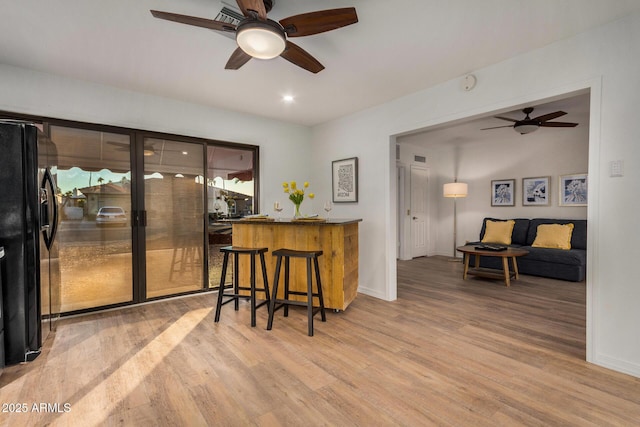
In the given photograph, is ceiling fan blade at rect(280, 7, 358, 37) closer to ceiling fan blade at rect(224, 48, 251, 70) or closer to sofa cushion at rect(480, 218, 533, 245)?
ceiling fan blade at rect(224, 48, 251, 70)

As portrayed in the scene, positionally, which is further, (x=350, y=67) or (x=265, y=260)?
(x=265, y=260)

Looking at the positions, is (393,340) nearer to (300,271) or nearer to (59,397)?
(300,271)

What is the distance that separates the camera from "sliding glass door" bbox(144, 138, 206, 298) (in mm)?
3711

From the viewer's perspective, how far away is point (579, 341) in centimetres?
260

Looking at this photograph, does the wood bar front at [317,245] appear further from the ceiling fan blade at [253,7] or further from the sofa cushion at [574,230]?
the sofa cushion at [574,230]

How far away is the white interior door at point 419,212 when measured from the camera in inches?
275

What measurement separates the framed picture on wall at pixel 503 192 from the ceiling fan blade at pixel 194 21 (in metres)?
6.14

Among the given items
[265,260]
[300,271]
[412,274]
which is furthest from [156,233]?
[412,274]

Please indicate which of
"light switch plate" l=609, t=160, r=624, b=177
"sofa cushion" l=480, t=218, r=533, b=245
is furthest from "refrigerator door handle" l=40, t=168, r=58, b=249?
"sofa cushion" l=480, t=218, r=533, b=245

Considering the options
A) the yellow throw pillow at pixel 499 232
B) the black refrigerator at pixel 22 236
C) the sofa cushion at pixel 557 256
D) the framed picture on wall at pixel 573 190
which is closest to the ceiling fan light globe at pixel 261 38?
the black refrigerator at pixel 22 236

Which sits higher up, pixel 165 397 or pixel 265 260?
pixel 265 260

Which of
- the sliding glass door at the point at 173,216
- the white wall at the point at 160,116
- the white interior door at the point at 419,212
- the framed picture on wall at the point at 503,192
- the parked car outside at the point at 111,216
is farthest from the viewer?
the white interior door at the point at 419,212

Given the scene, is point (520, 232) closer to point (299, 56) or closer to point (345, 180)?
point (345, 180)

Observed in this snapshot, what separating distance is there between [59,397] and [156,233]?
6.91 feet
